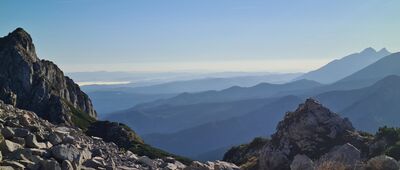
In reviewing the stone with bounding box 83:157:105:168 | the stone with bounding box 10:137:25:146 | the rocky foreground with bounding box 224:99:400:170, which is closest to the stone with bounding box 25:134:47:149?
the stone with bounding box 10:137:25:146

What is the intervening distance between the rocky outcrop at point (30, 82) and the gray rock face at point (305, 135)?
295 ft

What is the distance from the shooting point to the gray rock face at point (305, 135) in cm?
4369

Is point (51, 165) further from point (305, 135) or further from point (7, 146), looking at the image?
point (305, 135)

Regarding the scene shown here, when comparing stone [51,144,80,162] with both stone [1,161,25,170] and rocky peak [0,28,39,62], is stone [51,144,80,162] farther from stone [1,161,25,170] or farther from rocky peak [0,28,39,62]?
rocky peak [0,28,39,62]

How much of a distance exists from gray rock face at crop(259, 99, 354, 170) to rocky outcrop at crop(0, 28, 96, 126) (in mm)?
89839

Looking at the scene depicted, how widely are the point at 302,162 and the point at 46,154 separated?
47.2 feet

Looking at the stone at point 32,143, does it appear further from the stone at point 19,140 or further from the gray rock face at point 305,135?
the gray rock face at point 305,135

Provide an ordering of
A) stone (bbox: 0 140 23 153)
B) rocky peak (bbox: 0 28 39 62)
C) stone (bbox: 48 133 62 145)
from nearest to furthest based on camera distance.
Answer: stone (bbox: 0 140 23 153) < stone (bbox: 48 133 62 145) < rocky peak (bbox: 0 28 39 62)

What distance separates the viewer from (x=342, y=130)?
48.6m

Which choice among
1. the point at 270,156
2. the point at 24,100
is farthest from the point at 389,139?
the point at 24,100

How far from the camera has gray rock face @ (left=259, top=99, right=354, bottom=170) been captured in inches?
1720

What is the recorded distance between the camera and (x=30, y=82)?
464 ft

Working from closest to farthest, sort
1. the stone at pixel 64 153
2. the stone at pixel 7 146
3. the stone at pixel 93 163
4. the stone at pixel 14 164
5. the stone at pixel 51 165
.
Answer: the stone at pixel 14 164 → the stone at pixel 51 165 → the stone at pixel 7 146 → the stone at pixel 64 153 → the stone at pixel 93 163

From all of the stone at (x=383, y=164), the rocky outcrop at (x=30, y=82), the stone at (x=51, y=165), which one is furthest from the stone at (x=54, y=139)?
the rocky outcrop at (x=30, y=82)
